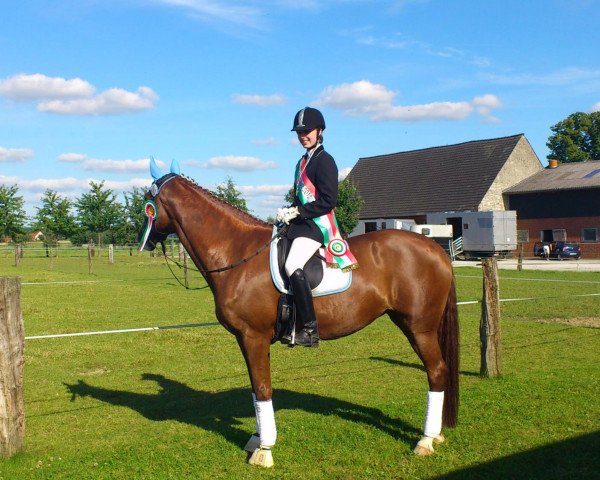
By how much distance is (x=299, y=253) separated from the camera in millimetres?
5828

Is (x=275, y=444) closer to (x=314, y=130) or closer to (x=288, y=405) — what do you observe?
(x=288, y=405)

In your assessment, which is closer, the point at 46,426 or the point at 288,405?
Answer: the point at 46,426

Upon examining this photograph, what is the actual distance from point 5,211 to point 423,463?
56.6 metres

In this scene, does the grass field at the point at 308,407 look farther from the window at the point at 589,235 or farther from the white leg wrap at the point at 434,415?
the window at the point at 589,235

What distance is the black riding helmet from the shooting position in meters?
5.95

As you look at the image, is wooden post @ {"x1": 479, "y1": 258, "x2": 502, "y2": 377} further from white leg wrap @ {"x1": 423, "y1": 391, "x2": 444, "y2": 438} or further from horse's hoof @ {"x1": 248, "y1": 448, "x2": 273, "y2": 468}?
horse's hoof @ {"x1": 248, "y1": 448, "x2": 273, "y2": 468}

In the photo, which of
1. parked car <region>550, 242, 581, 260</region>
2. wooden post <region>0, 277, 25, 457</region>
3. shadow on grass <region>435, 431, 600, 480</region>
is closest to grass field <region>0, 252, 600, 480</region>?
shadow on grass <region>435, 431, 600, 480</region>

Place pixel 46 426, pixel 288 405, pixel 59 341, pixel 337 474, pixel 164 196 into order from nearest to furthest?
pixel 337 474
pixel 164 196
pixel 46 426
pixel 288 405
pixel 59 341

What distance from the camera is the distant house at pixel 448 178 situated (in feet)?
166

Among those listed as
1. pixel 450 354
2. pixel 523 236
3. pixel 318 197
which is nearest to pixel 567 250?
pixel 523 236

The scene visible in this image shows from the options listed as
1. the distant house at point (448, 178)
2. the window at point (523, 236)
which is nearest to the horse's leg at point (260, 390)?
the distant house at point (448, 178)

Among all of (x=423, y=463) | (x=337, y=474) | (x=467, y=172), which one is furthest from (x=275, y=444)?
(x=467, y=172)

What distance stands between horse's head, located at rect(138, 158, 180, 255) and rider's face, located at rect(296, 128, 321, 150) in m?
1.45

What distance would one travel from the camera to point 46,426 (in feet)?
23.6
